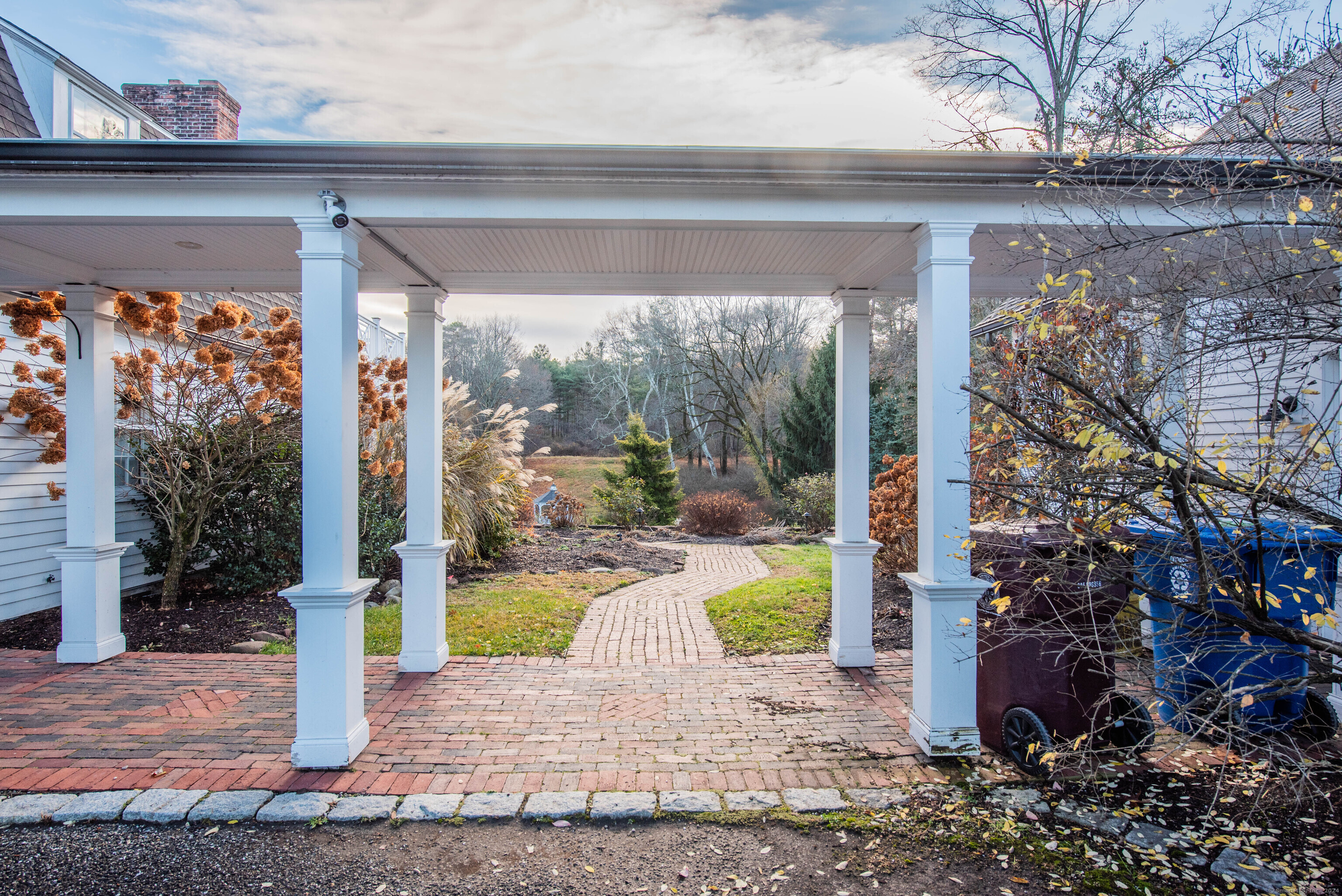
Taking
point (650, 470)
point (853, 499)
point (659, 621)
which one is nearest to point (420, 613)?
point (659, 621)

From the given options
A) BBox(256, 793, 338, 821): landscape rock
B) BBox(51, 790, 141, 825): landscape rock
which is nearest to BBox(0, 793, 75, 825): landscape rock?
BBox(51, 790, 141, 825): landscape rock

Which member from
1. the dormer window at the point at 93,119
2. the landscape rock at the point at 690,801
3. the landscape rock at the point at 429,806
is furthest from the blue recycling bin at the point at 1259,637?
the dormer window at the point at 93,119

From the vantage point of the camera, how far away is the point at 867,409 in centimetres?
501

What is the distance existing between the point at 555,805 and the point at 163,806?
1802 millimetres

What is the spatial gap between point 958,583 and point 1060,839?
118 cm

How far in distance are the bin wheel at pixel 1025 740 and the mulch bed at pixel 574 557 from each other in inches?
238

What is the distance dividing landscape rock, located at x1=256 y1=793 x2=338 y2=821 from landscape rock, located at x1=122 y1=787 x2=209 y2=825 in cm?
34

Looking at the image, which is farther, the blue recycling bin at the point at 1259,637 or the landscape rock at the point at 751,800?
the blue recycling bin at the point at 1259,637

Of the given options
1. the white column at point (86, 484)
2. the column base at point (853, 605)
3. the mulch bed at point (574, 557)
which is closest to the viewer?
the column base at point (853, 605)

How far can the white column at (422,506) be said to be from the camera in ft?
15.9

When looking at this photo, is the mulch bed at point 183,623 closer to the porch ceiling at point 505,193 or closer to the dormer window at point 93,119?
the porch ceiling at point 505,193

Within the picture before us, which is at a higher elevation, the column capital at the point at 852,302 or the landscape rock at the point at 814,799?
the column capital at the point at 852,302

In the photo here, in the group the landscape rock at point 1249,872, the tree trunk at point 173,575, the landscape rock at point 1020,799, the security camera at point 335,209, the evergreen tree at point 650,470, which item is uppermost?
the security camera at point 335,209

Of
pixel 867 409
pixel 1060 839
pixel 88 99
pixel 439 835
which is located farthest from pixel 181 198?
pixel 88 99
